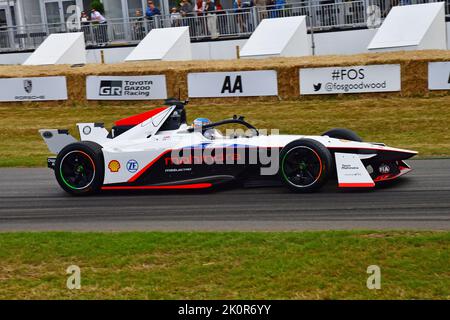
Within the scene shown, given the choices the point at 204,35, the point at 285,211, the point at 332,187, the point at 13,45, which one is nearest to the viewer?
the point at 285,211

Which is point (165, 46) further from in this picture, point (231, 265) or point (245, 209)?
point (231, 265)

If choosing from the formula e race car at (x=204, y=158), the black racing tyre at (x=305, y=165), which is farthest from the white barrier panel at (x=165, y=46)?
the black racing tyre at (x=305, y=165)

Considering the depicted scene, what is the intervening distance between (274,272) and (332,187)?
394 centimetres

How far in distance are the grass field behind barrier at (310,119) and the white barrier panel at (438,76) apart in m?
0.29

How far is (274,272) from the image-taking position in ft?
24.4

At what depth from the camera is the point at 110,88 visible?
22.3m

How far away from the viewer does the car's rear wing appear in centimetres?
1226

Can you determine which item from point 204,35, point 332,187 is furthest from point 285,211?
point 204,35

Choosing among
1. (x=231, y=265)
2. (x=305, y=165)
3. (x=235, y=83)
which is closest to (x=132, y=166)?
(x=305, y=165)

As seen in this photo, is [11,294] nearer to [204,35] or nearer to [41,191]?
→ [41,191]

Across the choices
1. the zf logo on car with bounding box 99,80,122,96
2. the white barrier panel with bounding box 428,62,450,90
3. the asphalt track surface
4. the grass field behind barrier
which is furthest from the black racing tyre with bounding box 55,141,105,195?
the zf logo on car with bounding box 99,80,122,96

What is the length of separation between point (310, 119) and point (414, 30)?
5.73m

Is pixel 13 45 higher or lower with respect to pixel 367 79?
higher

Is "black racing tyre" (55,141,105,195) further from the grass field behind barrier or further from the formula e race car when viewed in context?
the grass field behind barrier
